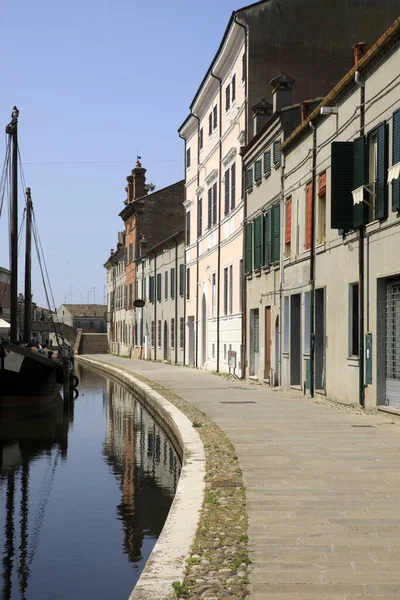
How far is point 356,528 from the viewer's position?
652 cm

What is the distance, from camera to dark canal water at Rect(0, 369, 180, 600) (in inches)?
269

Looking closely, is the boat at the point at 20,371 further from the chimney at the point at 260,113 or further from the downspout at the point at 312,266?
the chimney at the point at 260,113

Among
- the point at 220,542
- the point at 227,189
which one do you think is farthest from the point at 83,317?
the point at 220,542

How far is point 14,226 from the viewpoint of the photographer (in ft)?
87.8

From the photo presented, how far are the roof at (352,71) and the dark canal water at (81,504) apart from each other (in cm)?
793

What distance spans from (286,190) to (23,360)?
333 inches

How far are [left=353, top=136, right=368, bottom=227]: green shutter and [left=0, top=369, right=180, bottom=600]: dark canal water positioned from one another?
5.61m

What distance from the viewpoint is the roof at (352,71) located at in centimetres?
1499

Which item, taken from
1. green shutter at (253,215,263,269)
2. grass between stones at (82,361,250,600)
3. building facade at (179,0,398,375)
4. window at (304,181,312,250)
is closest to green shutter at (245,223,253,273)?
green shutter at (253,215,263,269)

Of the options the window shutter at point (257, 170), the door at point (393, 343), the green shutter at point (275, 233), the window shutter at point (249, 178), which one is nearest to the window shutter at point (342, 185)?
the door at point (393, 343)

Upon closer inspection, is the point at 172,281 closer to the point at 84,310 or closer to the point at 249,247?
the point at 249,247

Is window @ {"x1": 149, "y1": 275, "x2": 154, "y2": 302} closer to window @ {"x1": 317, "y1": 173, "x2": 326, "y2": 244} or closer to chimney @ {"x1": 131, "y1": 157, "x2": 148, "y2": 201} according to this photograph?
chimney @ {"x1": 131, "y1": 157, "x2": 148, "y2": 201}

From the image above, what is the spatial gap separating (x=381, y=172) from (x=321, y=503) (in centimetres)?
941

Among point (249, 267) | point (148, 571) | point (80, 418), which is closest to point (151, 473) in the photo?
point (148, 571)
